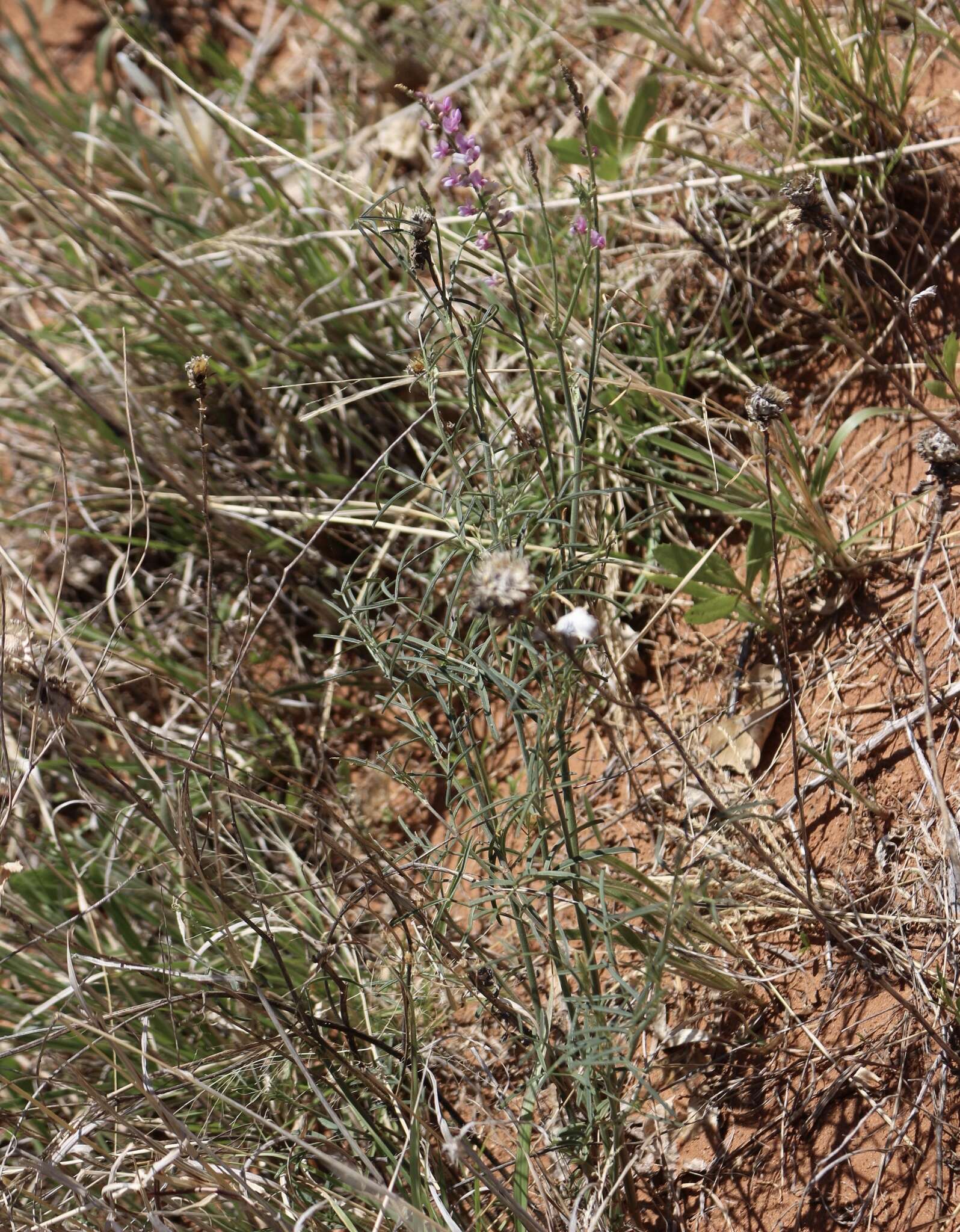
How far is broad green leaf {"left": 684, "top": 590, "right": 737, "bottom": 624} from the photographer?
160 cm

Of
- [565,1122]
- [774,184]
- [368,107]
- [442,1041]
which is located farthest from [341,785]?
[368,107]

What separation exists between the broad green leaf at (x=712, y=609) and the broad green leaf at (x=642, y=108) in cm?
101

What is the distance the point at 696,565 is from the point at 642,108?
3.49 feet

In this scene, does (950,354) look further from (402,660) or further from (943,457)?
(402,660)

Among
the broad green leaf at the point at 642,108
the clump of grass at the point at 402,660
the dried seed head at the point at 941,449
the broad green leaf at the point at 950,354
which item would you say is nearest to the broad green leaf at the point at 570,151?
the clump of grass at the point at 402,660

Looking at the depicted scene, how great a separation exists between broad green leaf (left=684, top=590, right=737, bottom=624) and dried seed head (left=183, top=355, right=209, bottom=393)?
2.58ft

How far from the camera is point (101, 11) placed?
10.8 feet

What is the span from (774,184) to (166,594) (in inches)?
57.1

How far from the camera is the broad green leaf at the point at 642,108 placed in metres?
2.07

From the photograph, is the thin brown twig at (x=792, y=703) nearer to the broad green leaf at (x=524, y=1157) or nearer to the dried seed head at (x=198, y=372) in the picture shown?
the broad green leaf at (x=524, y=1157)

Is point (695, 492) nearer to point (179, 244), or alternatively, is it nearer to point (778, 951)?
point (778, 951)

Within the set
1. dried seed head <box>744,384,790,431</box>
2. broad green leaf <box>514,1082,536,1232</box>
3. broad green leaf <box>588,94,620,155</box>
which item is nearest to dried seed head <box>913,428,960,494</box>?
dried seed head <box>744,384,790,431</box>

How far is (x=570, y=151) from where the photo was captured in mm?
2008

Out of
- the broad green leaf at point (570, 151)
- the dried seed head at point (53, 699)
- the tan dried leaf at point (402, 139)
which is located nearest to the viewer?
the dried seed head at point (53, 699)
